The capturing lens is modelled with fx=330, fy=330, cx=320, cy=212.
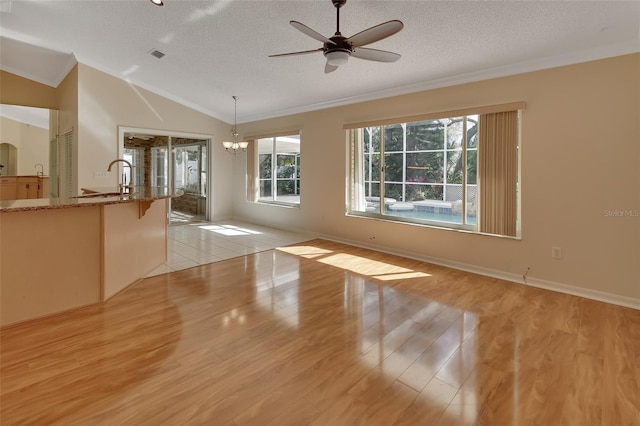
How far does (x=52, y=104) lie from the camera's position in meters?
6.59

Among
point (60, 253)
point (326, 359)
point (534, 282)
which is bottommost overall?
point (326, 359)

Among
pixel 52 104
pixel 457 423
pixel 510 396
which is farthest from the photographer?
pixel 52 104

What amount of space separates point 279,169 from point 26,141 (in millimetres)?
7501

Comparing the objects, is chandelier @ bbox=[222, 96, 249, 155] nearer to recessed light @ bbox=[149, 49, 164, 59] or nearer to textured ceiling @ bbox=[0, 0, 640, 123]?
textured ceiling @ bbox=[0, 0, 640, 123]

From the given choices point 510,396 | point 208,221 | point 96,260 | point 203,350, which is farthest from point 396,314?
point 208,221

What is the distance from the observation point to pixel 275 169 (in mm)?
7566

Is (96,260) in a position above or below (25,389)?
above

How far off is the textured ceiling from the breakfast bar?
7.36 ft

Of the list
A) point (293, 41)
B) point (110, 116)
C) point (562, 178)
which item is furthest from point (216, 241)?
point (562, 178)

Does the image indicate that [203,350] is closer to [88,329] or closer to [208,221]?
[88,329]

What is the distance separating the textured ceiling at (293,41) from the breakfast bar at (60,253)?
2.24 meters

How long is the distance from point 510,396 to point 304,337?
139 cm

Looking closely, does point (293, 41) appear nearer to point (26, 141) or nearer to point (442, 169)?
point (442, 169)

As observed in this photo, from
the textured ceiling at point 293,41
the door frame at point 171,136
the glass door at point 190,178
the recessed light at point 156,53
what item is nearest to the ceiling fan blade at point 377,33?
the textured ceiling at point 293,41
